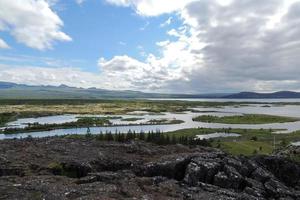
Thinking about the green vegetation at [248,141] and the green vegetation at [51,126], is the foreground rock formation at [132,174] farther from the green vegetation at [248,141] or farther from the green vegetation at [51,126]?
the green vegetation at [51,126]

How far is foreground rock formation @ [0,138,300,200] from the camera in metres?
36.3

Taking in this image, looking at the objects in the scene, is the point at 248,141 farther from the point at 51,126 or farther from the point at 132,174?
the point at 51,126

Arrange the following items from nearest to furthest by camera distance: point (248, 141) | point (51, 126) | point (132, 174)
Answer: point (132, 174), point (248, 141), point (51, 126)

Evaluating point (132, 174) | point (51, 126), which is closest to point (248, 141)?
point (132, 174)

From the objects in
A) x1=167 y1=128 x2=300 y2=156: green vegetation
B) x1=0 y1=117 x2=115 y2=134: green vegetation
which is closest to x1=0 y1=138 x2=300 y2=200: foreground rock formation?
x1=167 y1=128 x2=300 y2=156: green vegetation

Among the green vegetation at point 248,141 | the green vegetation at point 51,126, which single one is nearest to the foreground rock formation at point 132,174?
the green vegetation at point 248,141

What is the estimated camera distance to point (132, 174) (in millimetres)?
43062

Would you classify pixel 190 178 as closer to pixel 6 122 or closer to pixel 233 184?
pixel 233 184

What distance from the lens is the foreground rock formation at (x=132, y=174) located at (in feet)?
119

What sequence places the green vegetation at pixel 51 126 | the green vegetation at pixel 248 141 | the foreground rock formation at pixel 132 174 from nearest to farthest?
1. the foreground rock formation at pixel 132 174
2. the green vegetation at pixel 248 141
3. the green vegetation at pixel 51 126

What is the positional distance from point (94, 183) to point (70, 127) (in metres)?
135

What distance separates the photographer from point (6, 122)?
19425cm

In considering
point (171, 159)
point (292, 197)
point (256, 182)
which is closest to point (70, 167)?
point (171, 159)

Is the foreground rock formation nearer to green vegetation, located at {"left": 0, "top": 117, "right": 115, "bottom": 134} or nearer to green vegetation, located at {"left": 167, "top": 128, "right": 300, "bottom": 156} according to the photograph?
green vegetation, located at {"left": 167, "top": 128, "right": 300, "bottom": 156}
